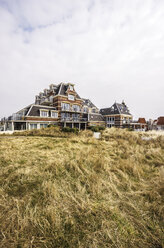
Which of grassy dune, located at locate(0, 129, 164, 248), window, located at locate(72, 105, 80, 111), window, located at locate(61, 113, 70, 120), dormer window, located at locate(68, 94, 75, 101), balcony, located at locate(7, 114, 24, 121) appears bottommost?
grassy dune, located at locate(0, 129, 164, 248)

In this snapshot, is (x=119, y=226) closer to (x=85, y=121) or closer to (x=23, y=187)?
(x=23, y=187)

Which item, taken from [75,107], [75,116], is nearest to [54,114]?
[75,116]

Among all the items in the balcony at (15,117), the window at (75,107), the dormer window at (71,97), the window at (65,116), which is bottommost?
the balcony at (15,117)

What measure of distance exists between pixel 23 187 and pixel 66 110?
84.5ft

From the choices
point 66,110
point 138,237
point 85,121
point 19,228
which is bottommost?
point 138,237

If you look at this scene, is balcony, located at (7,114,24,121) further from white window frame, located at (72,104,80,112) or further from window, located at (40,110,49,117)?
white window frame, located at (72,104,80,112)

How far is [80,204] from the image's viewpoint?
2.47 meters

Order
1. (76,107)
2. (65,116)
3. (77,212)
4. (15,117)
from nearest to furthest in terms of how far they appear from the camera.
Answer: (77,212) → (15,117) → (65,116) → (76,107)

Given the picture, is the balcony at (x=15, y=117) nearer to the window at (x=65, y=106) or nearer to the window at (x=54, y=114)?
the window at (x=54, y=114)

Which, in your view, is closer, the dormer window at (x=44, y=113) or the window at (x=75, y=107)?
the dormer window at (x=44, y=113)

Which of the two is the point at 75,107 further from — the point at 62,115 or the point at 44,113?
the point at 44,113

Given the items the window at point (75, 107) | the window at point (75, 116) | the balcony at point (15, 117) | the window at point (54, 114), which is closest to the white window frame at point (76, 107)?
the window at point (75, 107)

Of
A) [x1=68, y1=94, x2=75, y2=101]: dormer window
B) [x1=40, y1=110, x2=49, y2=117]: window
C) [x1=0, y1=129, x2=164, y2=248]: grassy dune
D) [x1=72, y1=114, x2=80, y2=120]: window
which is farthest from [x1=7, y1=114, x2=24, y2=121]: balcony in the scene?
[x1=0, y1=129, x2=164, y2=248]: grassy dune

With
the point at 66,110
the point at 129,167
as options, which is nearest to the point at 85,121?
the point at 66,110
